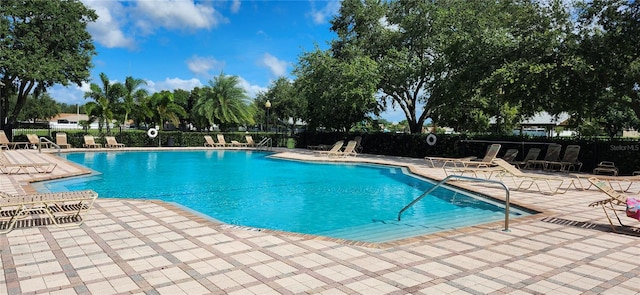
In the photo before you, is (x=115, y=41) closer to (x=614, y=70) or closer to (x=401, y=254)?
(x=614, y=70)

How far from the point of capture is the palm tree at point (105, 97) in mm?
28062

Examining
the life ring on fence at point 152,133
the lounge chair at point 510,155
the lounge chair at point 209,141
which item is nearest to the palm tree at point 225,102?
the lounge chair at point 209,141

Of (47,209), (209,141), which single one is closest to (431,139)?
(209,141)

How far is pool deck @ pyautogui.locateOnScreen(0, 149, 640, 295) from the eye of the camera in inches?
144

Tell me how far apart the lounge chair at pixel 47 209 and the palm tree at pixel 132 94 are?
24819 mm

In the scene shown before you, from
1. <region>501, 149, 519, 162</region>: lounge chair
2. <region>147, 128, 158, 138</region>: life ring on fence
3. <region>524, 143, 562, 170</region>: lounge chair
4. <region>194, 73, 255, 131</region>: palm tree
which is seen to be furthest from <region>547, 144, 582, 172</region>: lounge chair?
<region>194, 73, 255, 131</region>: palm tree

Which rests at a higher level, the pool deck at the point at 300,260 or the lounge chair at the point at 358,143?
the lounge chair at the point at 358,143

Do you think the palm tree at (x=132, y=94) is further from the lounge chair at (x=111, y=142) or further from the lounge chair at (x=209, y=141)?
the lounge chair at (x=209, y=141)

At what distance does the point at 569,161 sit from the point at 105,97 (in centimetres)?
2822

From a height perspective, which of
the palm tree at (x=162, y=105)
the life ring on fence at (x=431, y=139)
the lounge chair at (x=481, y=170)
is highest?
the palm tree at (x=162, y=105)

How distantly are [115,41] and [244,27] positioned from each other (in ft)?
58.1

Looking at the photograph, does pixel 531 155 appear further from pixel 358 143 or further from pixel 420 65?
pixel 358 143

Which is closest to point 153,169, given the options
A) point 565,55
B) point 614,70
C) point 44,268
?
point 44,268

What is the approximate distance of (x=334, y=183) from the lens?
41.3 feet
